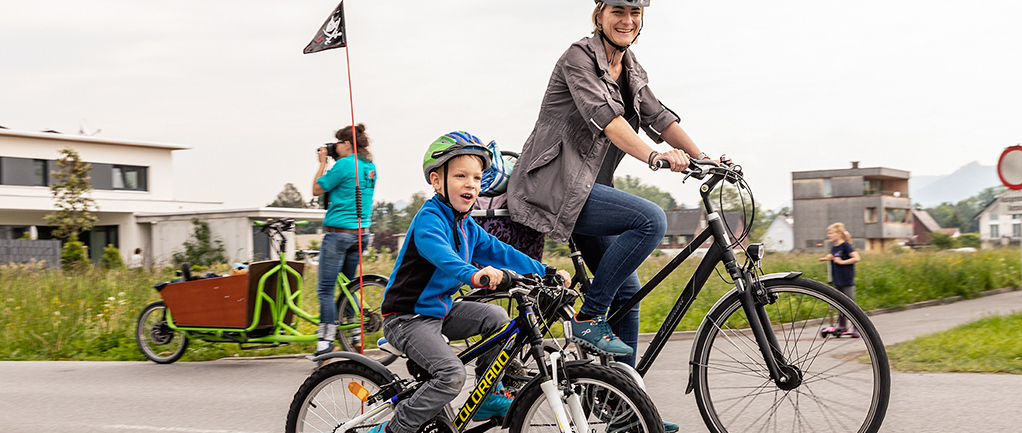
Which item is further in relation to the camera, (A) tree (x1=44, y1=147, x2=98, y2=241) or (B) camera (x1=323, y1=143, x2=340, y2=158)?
(A) tree (x1=44, y1=147, x2=98, y2=241)

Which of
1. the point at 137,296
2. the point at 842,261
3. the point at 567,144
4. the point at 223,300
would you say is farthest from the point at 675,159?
the point at 137,296

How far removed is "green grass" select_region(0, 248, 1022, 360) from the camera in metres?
9.16

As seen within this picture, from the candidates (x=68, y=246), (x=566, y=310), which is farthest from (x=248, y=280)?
(x=68, y=246)

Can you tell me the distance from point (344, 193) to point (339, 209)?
0.15 meters

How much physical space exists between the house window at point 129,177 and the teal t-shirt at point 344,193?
187 ft

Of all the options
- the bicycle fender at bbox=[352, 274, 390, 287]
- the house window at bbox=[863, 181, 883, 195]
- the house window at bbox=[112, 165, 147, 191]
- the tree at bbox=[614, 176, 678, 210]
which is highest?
the house window at bbox=[112, 165, 147, 191]

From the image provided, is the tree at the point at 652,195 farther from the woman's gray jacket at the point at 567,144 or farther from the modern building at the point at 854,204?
the modern building at the point at 854,204

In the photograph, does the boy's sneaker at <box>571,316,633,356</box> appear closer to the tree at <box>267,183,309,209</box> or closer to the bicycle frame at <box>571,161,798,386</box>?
the bicycle frame at <box>571,161,798,386</box>

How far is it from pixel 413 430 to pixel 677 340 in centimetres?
593

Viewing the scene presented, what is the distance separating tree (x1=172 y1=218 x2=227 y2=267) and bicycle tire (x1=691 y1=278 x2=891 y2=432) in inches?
1776

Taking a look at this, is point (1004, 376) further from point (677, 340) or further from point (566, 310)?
point (566, 310)

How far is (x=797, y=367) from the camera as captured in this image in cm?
381

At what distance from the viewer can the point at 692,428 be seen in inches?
195

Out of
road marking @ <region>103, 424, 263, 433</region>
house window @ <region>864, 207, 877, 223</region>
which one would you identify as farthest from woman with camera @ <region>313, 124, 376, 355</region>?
house window @ <region>864, 207, 877, 223</region>
